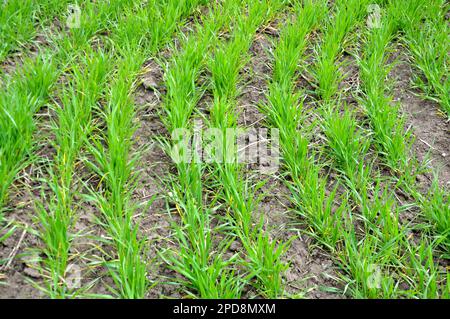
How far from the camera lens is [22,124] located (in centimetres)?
206

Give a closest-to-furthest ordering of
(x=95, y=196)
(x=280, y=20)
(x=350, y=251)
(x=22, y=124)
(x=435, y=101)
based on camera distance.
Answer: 1. (x=350, y=251)
2. (x=95, y=196)
3. (x=22, y=124)
4. (x=435, y=101)
5. (x=280, y=20)

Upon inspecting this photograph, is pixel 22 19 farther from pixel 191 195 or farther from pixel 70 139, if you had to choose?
pixel 191 195

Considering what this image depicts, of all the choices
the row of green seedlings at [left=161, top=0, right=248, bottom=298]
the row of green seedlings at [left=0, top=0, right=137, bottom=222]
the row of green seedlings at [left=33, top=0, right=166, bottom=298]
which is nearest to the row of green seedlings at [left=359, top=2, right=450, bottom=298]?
the row of green seedlings at [left=161, top=0, right=248, bottom=298]

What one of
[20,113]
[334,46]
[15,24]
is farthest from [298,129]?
[15,24]

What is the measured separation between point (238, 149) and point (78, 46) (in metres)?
1.00

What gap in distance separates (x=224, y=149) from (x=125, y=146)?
1.30 ft

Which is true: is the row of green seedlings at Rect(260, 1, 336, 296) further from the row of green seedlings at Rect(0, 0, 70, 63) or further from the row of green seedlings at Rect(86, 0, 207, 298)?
the row of green seedlings at Rect(0, 0, 70, 63)

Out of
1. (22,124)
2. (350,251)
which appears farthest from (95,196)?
(350,251)

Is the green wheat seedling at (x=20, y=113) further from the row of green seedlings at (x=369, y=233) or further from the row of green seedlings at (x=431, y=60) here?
the row of green seedlings at (x=431, y=60)

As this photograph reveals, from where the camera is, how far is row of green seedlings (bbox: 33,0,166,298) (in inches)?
67.7

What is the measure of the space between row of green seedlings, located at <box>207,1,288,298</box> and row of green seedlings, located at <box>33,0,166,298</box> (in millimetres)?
514

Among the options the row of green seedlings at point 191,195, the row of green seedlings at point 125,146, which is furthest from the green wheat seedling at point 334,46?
the row of green seedlings at point 125,146

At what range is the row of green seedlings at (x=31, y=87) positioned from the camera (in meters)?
1.98
